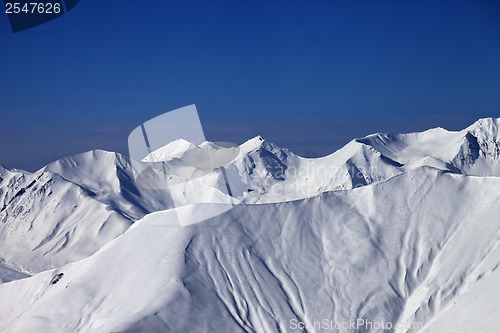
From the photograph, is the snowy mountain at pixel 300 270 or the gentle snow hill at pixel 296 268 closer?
the snowy mountain at pixel 300 270

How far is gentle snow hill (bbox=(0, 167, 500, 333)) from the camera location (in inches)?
3135

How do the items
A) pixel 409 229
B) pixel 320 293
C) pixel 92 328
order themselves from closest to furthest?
pixel 92 328 → pixel 320 293 → pixel 409 229

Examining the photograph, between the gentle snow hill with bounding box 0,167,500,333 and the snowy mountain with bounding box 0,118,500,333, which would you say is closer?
the snowy mountain with bounding box 0,118,500,333

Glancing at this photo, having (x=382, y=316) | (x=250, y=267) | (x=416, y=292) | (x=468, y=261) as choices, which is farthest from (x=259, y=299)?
(x=468, y=261)

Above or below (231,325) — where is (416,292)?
below

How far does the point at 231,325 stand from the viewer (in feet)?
258

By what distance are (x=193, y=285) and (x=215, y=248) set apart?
951cm

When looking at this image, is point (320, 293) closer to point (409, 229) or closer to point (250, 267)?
point (250, 267)

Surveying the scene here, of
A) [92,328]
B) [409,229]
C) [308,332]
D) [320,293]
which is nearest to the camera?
[92,328]

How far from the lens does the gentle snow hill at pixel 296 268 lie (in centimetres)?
7962

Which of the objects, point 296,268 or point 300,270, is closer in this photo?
point 300,270

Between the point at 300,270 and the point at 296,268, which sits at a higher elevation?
the point at 296,268

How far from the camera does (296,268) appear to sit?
92375mm

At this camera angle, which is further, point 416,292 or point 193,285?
point 416,292
